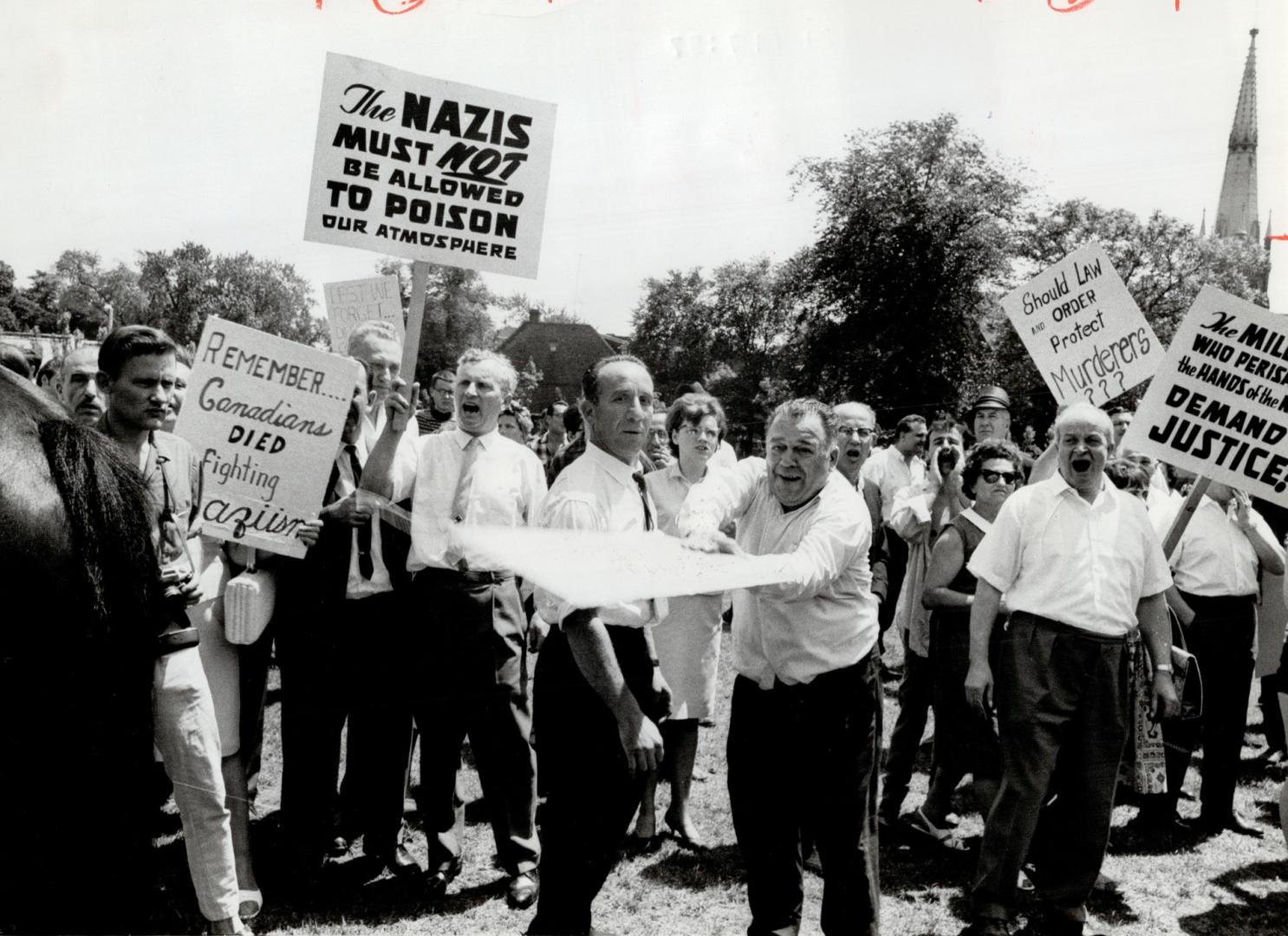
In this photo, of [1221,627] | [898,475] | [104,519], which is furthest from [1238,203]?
[104,519]

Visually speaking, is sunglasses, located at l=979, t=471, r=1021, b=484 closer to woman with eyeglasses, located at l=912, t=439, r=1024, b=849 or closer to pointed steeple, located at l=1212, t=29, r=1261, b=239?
woman with eyeglasses, located at l=912, t=439, r=1024, b=849

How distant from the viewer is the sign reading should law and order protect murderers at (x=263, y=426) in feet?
12.4

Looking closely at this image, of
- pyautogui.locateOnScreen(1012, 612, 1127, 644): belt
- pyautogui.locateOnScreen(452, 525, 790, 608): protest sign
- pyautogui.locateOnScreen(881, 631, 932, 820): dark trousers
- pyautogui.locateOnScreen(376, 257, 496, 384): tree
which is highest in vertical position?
pyautogui.locateOnScreen(376, 257, 496, 384): tree

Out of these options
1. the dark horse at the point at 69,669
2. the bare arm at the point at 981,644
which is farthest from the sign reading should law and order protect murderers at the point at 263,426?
the bare arm at the point at 981,644

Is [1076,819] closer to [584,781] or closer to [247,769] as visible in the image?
[584,781]

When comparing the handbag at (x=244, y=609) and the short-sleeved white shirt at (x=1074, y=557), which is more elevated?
the short-sleeved white shirt at (x=1074, y=557)

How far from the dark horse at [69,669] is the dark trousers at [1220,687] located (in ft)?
17.2

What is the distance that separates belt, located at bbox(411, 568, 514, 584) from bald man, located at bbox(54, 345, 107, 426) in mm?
1598

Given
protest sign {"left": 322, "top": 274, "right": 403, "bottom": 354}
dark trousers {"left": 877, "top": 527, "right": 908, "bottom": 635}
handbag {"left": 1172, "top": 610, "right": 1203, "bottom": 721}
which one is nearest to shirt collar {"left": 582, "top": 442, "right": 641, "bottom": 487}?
handbag {"left": 1172, "top": 610, "right": 1203, "bottom": 721}

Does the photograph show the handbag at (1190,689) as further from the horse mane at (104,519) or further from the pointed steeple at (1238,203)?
the pointed steeple at (1238,203)

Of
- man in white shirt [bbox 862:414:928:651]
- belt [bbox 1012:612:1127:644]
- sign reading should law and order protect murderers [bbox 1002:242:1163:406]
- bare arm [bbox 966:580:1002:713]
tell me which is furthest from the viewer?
man in white shirt [bbox 862:414:928:651]

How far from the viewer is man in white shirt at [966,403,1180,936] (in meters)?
3.80

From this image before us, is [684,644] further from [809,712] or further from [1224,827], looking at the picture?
[1224,827]

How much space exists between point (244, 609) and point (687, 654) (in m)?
2.12
